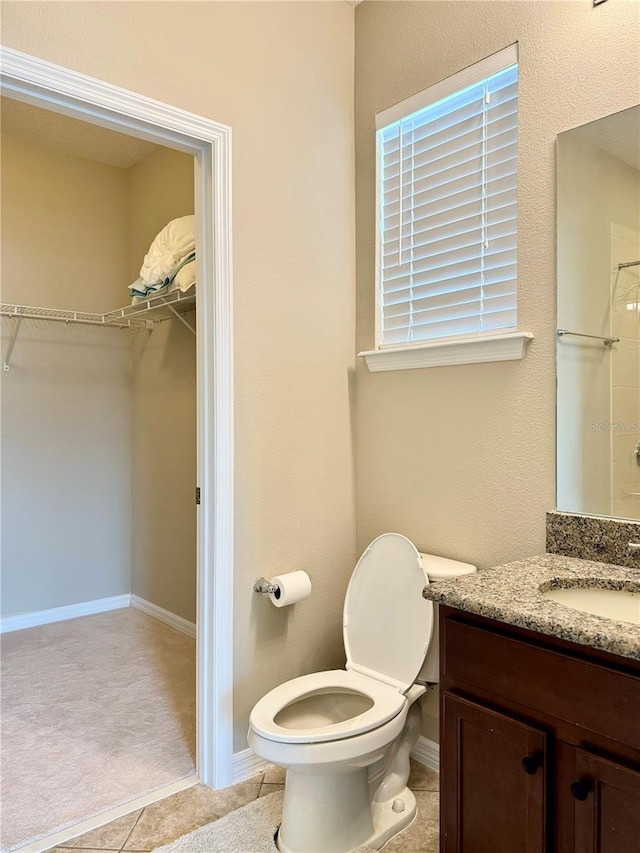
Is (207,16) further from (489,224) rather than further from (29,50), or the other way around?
(489,224)

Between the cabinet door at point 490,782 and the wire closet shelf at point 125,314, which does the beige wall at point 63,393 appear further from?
the cabinet door at point 490,782

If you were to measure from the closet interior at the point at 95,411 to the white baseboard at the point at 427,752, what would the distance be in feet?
3.71

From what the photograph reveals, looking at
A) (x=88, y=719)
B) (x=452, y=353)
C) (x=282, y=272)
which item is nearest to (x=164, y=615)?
(x=88, y=719)

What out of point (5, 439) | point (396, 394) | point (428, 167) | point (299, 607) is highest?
point (428, 167)

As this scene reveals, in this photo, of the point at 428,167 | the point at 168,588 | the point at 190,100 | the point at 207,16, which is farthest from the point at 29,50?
the point at 168,588

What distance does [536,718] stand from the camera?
118 cm

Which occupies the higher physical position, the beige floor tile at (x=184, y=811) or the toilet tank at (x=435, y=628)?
the toilet tank at (x=435, y=628)

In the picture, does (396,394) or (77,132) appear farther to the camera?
(77,132)

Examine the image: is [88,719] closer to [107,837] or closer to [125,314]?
[107,837]

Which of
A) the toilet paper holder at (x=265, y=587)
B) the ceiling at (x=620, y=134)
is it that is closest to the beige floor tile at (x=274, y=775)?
the toilet paper holder at (x=265, y=587)

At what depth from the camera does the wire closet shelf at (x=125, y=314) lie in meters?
2.96

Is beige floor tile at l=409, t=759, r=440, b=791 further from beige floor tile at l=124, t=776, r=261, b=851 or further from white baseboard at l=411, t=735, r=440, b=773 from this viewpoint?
beige floor tile at l=124, t=776, r=261, b=851

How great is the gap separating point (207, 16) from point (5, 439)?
8.13ft

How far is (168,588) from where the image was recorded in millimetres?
3449
